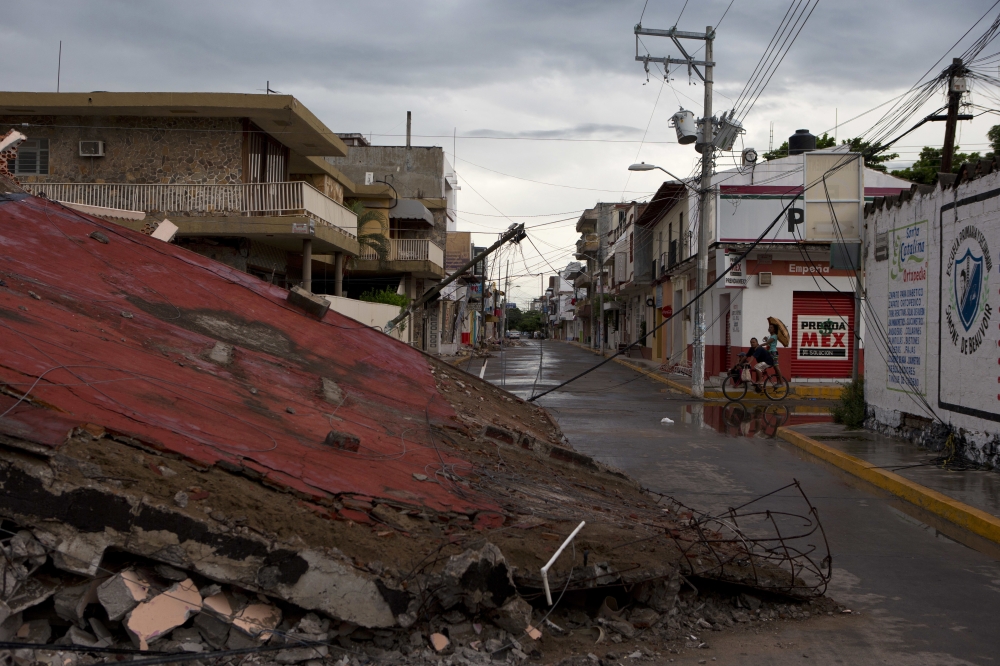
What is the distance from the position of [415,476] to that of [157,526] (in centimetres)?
196

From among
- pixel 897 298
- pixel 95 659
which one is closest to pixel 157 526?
pixel 95 659

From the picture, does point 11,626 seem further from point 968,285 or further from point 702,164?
point 702,164

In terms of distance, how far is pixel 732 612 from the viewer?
192 inches

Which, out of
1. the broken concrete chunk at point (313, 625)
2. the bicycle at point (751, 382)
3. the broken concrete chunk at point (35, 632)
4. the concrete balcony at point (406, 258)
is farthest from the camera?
the concrete balcony at point (406, 258)

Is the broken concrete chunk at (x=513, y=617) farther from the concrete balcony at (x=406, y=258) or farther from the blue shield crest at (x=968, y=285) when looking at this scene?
the concrete balcony at (x=406, y=258)

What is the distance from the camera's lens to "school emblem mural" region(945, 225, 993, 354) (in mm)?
9852

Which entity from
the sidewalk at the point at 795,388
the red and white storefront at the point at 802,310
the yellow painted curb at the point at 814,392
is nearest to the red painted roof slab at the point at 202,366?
the sidewalk at the point at 795,388

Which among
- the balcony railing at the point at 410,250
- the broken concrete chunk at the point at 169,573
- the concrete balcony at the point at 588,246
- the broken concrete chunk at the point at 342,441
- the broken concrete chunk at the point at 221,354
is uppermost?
the concrete balcony at the point at 588,246

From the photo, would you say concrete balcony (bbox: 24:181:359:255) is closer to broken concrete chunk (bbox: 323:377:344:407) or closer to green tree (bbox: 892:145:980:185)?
broken concrete chunk (bbox: 323:377:344:407)

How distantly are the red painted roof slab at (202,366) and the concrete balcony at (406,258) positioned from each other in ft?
77.6

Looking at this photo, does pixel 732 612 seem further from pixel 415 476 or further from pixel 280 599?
pixel 280 599

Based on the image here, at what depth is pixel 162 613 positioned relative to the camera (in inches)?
141

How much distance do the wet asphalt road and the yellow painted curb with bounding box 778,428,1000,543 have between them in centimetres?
19

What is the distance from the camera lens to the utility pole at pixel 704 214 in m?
21.4
